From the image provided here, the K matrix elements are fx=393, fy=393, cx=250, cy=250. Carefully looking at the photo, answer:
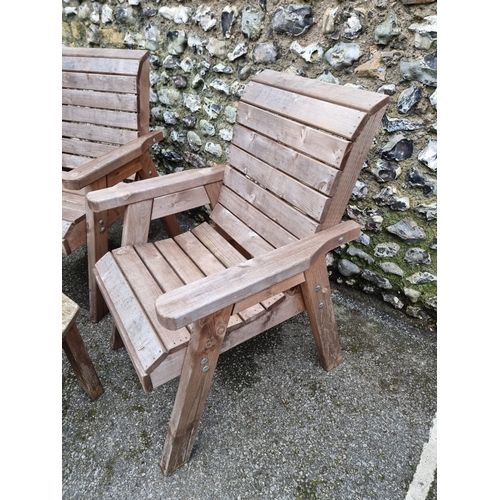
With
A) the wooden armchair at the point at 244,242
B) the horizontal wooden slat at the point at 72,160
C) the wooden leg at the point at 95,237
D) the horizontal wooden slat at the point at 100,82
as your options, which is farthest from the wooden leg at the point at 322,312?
the horizontal wooden slat at the point at 72,160

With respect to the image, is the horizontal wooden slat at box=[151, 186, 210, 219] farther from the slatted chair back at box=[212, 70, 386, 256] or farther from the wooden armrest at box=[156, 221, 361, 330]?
the wooden armrest at box=[156, 221, 361, 330]

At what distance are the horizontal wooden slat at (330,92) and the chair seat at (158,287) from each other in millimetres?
660

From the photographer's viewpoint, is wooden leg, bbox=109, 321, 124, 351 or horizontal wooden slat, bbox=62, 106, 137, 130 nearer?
wooden leg, bbox=109, 321, 124, 351

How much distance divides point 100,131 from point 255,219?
130cm

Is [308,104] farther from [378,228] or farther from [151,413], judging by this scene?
[151,413]

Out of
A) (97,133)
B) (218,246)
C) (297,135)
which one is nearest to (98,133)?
(97,133)

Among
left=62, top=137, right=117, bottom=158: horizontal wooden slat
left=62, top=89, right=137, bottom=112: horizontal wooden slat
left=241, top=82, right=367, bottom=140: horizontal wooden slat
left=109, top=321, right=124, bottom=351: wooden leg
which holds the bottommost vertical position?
left=109, top=321, right=124, bottom=351: wooden leg

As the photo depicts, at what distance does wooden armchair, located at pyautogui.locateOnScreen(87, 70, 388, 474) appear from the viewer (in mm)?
1185

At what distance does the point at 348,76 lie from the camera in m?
1.79

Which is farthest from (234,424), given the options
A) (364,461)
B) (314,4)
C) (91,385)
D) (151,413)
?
(314,4)

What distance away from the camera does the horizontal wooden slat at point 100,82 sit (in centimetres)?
226

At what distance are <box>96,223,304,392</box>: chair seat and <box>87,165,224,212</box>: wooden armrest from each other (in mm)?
220

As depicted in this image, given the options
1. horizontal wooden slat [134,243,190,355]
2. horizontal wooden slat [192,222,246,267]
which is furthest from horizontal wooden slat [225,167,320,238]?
horizontal wooden slat [134,243,190,355]

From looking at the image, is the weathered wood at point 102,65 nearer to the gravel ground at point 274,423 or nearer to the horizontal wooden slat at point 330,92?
the horizontal wooden slat at point 330,92
